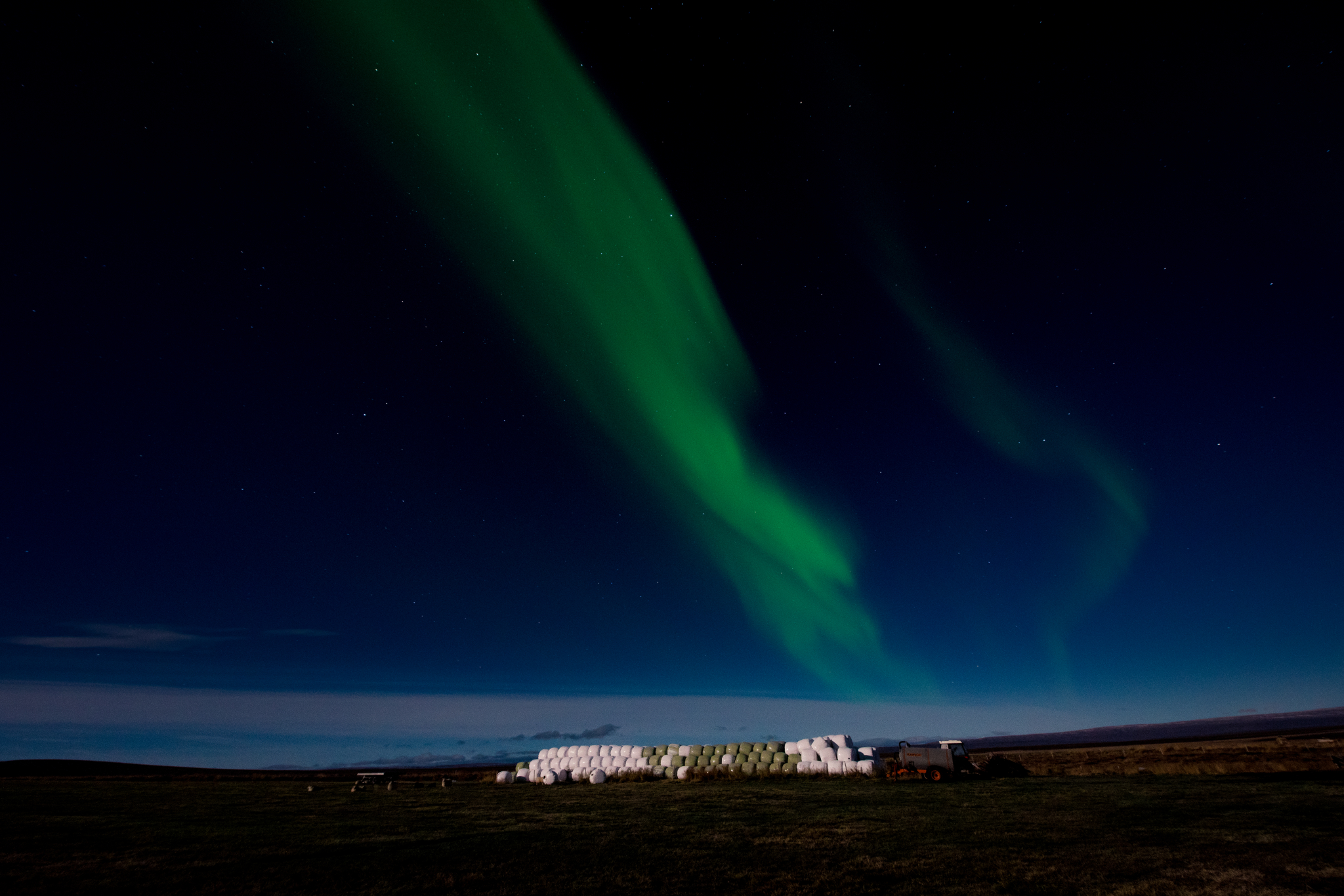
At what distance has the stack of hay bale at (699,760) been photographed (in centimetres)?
3947

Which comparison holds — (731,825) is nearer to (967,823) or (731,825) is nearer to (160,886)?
(967,823)

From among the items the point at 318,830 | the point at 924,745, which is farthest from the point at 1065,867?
the point at 924,745

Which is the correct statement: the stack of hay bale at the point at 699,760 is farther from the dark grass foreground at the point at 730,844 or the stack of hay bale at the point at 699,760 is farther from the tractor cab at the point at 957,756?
the dark grass foreground at the point at 730,844

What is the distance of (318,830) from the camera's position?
18750mm

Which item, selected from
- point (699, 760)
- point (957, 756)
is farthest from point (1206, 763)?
point (699, 760)

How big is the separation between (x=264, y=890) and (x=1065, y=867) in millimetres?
13536

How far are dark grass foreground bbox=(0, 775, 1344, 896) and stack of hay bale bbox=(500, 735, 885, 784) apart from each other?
1285 centimetres

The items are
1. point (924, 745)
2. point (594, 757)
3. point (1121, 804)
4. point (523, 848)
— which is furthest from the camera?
point (594, 757)

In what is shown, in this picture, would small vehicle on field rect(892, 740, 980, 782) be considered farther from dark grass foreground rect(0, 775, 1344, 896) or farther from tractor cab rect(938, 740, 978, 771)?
dark grass foreground rect(0, 775, 1344, 896)

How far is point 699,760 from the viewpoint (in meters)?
44.3

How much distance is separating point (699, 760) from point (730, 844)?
104 feet

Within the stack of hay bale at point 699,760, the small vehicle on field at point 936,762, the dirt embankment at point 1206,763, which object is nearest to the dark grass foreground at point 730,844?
the small vehicle on field at point 936,762

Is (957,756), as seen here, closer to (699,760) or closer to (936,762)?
(936,762)

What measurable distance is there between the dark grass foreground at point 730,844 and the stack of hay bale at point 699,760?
42.2ft
